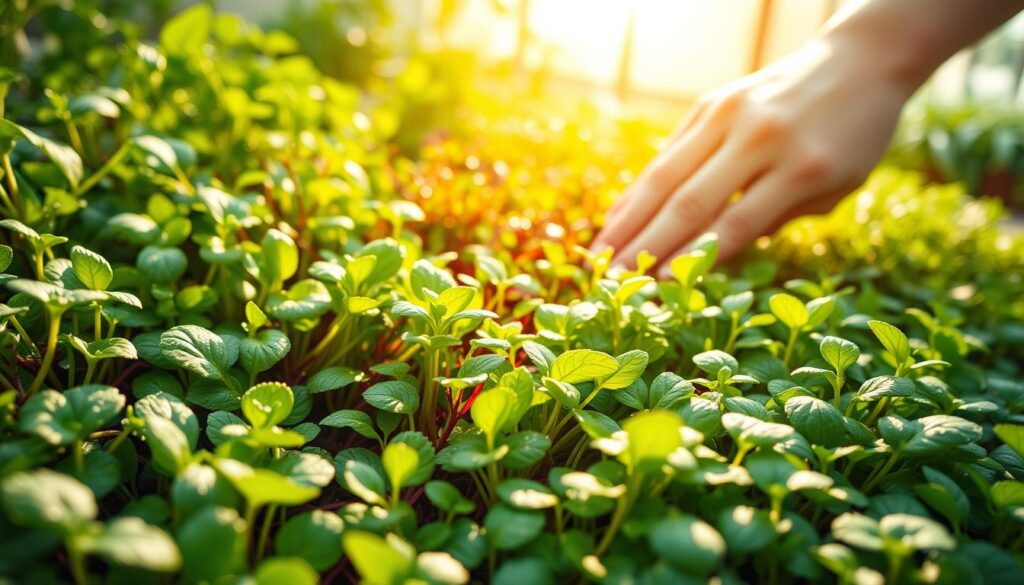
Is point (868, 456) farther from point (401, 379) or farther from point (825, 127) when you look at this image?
point (825, 127)

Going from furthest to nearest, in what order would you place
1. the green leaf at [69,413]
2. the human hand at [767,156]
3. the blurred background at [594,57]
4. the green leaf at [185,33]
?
the blurred background at [594,57] → the green leaf at [185,33] → the human hand at [767,156] → the green leaf at [69,413]

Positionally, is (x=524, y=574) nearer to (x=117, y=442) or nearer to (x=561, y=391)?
(x=561, y=391)

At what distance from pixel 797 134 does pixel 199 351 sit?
91 centimetres

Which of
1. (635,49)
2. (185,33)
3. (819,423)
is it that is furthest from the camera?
(635,49)

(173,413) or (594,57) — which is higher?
(594,57)

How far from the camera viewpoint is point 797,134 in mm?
996

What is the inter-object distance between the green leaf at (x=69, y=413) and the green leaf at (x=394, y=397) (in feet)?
0.65

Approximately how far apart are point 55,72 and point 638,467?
1.45m

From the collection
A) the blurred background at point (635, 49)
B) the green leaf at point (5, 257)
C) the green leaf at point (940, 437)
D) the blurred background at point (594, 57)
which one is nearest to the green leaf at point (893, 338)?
the green leaf at point (940, 437)

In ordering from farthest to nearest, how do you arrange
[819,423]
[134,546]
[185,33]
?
[185,33] → [819,423] → [134,546]

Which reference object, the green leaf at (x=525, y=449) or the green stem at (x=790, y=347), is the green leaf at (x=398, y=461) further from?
the green stem at (x=790, y=347)

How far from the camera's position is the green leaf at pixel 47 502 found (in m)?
0.33

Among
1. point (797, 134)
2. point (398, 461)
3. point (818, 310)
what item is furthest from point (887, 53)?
point (398, 461)

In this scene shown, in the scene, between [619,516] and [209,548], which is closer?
[209,548]
